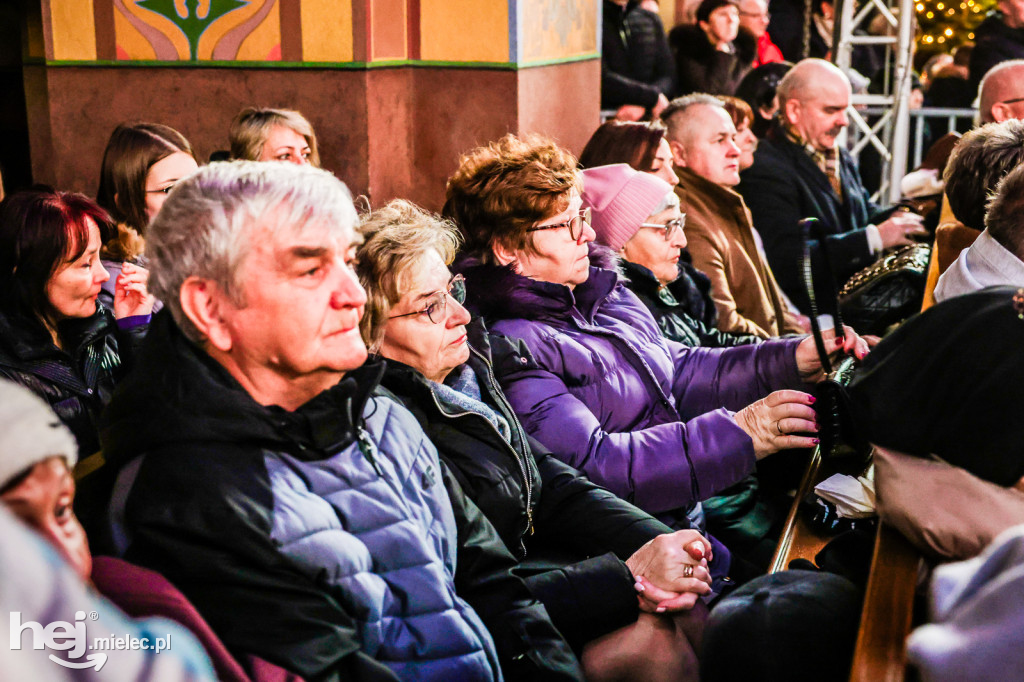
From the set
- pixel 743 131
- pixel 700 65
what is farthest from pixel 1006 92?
pixel 700 65

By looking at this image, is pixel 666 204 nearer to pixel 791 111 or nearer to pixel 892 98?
pixel 791 111

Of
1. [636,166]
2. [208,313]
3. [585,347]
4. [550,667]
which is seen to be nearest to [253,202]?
[208,313]

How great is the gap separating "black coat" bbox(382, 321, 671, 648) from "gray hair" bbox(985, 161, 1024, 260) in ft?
3.30

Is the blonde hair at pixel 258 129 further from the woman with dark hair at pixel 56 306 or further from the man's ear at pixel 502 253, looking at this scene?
the man's ear at pixel 502 253

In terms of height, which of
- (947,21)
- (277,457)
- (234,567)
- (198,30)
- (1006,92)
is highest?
(947,21)

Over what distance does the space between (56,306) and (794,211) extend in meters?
3.50

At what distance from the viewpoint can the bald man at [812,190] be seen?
4805mm

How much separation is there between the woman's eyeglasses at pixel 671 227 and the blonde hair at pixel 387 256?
4.19 ft

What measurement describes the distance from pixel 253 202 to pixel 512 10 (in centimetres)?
300

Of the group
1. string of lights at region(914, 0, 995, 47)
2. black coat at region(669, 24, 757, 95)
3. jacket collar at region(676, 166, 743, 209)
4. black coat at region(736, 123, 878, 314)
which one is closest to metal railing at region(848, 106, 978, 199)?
black coat at region(669, 24, 757, 95)

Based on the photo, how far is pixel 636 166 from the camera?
3.94 metres

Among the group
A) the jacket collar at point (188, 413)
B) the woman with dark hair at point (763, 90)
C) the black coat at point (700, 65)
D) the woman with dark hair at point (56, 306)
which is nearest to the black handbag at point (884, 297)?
the woman with dark hair at point (56, 306)

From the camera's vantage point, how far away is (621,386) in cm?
275

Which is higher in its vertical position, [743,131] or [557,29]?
[557,29]
